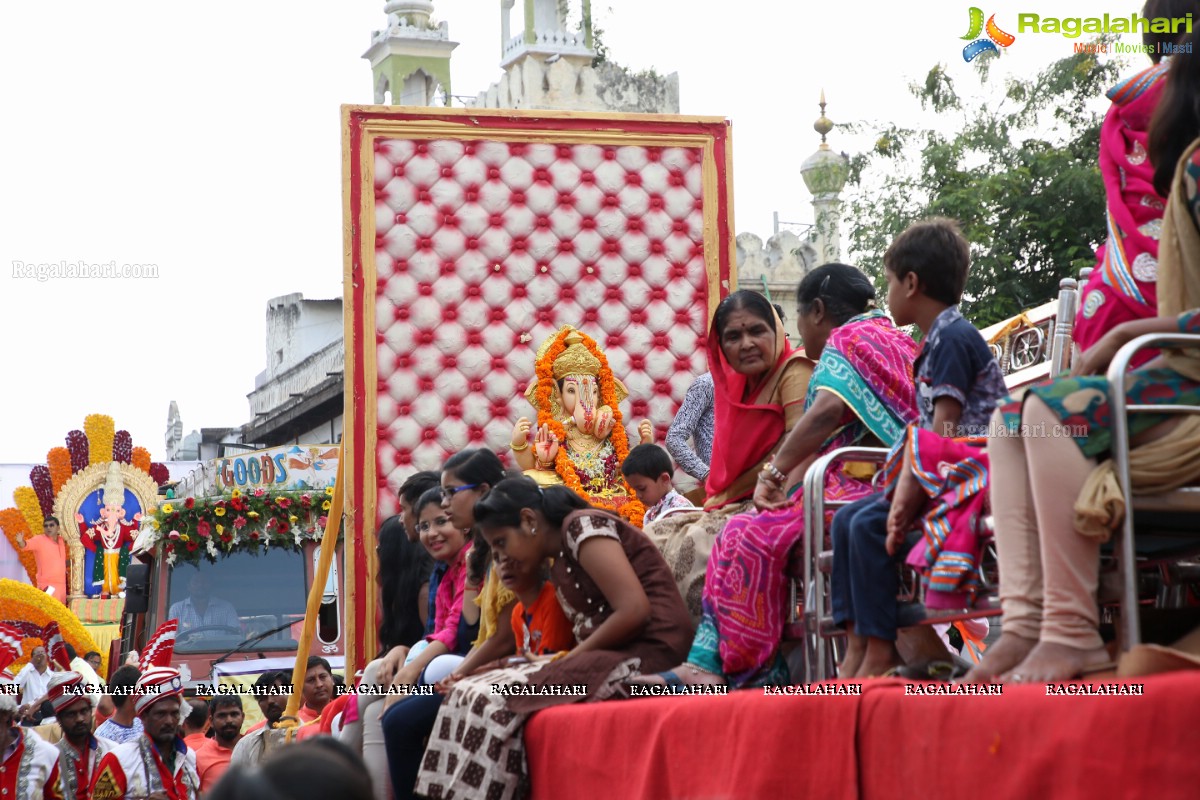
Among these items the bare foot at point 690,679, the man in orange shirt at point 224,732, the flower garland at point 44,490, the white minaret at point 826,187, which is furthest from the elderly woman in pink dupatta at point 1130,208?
the flower garland at point 44,490

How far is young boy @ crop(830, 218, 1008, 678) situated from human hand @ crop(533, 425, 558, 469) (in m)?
4.49

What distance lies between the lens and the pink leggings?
2.66 m

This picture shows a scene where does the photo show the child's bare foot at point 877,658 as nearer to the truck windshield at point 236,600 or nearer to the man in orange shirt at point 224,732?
the man in orange shirt at point 224,732

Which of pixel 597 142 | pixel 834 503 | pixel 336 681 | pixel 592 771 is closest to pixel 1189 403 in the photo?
pixel 834 503

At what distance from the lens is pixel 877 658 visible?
3.38m

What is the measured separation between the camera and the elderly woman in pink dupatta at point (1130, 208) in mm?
3084

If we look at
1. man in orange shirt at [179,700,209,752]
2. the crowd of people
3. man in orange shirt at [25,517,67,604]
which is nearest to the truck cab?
man in orange shirt at [179,700,209,752]

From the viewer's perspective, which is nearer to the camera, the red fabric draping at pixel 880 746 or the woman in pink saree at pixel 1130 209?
the red fabric draping at pixel 880 746

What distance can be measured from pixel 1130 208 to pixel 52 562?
75.5 ft

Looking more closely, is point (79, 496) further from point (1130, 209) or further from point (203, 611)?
point (1130, 209)

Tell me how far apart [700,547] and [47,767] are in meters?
4.18

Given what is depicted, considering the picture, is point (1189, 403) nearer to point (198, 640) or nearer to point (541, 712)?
point (541, 712)

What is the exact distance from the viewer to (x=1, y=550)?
32.1m

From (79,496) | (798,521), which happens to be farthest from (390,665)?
(79,496)
